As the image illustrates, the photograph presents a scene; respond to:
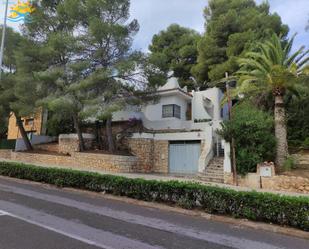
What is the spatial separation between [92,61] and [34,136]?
12.3 m

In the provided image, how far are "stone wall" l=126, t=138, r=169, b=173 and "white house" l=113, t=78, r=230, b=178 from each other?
0.23ft

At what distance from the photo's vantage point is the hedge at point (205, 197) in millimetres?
8156

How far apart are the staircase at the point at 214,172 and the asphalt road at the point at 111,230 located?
28.5 ft

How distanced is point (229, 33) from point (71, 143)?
58.3 feet

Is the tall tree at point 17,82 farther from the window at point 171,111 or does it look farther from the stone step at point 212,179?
the stone step at point 212,179

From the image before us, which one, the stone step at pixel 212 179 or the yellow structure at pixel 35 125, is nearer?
the stone step at pixel 212 179

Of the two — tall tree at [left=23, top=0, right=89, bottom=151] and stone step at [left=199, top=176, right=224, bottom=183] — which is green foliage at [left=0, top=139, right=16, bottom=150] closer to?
tall tree at [left=23, top=0, right=89, bottom=151]

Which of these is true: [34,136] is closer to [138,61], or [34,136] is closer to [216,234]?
[138,61]

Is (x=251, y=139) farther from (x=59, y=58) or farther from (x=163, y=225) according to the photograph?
(x=59, y=58)

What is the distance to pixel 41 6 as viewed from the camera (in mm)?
25797

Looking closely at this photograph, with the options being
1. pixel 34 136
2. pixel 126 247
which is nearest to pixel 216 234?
pixel 126 247

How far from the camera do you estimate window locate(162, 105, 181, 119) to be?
2708cm

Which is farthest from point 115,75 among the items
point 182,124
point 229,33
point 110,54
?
point 229,33

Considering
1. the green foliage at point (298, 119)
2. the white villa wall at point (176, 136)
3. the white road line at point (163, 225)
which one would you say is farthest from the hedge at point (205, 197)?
the green foliage at point (298, 119)
